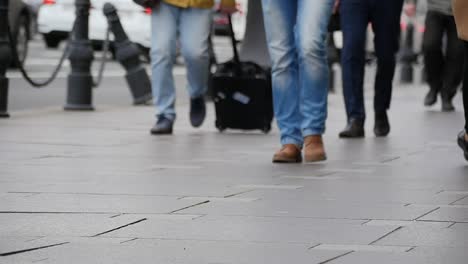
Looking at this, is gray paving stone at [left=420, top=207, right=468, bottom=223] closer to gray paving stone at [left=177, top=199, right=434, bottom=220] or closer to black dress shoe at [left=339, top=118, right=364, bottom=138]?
gray paving stone at [left=177, top=199, right=434, bottom=220]

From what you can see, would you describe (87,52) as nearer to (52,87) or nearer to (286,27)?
(52,87)

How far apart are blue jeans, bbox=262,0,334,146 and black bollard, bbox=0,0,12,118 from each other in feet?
13.4

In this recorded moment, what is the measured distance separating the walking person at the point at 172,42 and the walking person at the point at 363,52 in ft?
3.10

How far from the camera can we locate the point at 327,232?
17.7ft

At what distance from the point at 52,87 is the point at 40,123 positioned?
6.47 m

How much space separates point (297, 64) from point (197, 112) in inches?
104

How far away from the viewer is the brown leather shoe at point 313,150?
27.7 feet

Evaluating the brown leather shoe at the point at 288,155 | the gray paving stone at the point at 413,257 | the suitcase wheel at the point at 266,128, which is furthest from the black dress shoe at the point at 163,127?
the gray paving stone at the point at 413,257

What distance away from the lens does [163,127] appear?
419 inches

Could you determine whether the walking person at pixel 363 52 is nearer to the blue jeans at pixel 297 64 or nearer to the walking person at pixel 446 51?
the blue jeans at pixel 297 64

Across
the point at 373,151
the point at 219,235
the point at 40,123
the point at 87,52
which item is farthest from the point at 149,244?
the point at 87,52

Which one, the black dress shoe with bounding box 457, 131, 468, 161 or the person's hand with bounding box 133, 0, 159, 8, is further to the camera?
the person's hand with bounding box 133, 0, 159, 8

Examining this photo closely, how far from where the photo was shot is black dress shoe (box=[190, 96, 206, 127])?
11045mm

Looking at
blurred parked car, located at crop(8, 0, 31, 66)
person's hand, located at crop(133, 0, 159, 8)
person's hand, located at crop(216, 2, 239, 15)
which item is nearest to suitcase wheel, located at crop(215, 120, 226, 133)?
person's hand, located at crop(216, 2, 239, 15)
